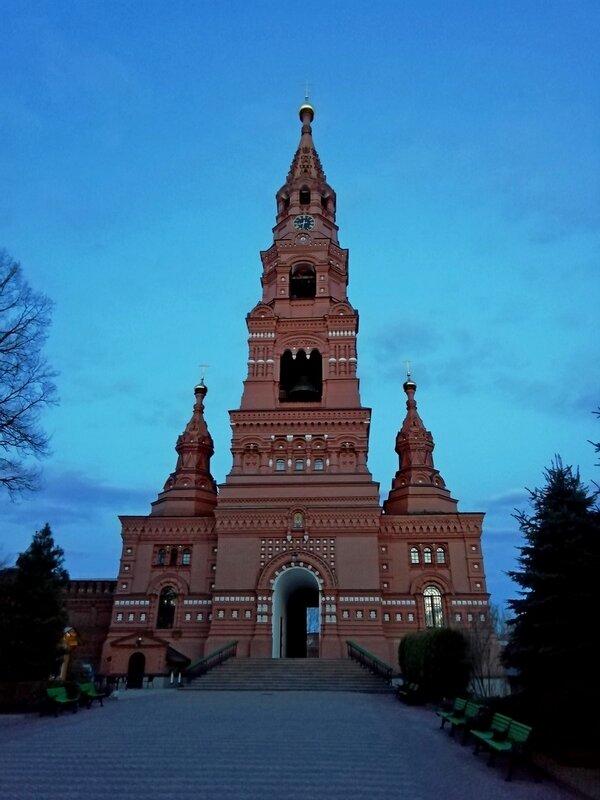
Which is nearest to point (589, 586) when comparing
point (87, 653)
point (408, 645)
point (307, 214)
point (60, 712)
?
point (408, 645)

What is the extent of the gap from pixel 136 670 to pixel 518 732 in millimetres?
22195

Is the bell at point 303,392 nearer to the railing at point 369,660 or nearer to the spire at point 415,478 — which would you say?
the spire at point 415,478

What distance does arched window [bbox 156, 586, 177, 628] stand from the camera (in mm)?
30067

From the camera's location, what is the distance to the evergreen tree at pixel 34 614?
1632cm

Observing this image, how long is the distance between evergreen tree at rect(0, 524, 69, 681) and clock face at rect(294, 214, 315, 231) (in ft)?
88.9

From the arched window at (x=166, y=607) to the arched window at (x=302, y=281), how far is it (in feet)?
64.3

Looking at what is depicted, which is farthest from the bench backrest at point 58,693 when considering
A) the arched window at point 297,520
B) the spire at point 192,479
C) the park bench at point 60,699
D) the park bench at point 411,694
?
the spire at point 192,479

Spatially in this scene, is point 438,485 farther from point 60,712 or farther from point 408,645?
point 60,712

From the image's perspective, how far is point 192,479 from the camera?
35.1 meters

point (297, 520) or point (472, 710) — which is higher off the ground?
point (297, 520)

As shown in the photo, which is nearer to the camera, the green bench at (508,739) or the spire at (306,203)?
the green bench at (508,739)

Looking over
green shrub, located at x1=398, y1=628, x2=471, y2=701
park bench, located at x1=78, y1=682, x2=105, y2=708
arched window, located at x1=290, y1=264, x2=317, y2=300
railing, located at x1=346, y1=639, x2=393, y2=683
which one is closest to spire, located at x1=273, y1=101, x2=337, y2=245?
arched window, located at x1=290, y1=264, x2=317, y2=300

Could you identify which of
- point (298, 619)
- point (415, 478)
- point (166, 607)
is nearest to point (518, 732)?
point (166, 607)

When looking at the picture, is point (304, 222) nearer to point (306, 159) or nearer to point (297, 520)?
point (306, 159)
